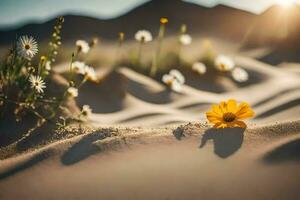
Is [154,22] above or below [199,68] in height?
above

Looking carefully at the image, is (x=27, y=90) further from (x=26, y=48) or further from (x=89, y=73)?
(x=89, y=73)

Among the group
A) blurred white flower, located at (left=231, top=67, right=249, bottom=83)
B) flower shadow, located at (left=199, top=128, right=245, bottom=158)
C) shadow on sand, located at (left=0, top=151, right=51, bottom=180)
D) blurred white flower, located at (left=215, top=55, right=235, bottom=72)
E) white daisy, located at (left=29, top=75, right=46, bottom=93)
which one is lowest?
shadow on sand, located at (left=0, top=151, right=51, bottom=180)

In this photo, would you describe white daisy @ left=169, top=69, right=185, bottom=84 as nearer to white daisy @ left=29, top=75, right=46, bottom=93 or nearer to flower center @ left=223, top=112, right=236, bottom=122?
white daisy @ left=29, top=75, right=46, bottom=93

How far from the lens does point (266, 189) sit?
1.87m

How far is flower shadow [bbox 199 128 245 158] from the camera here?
7.20ft

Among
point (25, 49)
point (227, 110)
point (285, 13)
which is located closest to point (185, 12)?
point (285, 13)

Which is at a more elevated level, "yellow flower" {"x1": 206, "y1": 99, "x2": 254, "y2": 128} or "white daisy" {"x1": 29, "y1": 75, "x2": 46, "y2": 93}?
"yellow flower" {"x1": 206, "y1": 99, "x2": 254, "y2": 128}

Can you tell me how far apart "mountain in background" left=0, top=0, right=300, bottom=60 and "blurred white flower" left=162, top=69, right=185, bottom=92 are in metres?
2.12

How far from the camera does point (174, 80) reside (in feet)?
15.2

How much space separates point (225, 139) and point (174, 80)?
2.37 metres

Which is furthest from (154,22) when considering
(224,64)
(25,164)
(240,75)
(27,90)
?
(25,164)

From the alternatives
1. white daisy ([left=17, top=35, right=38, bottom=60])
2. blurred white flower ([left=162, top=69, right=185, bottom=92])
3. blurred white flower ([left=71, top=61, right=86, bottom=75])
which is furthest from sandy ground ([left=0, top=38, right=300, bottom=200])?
blurred white flower ([left=162, top=69, right=185, bottom=92])

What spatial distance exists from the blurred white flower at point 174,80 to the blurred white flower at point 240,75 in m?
0.53

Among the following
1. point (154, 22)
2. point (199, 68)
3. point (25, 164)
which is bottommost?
point (25, 164)
